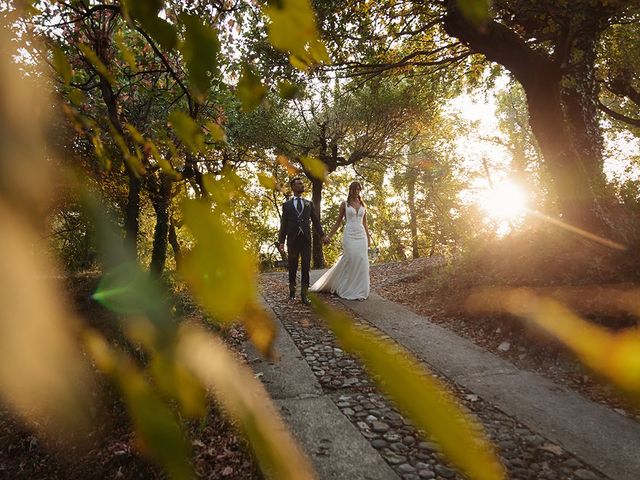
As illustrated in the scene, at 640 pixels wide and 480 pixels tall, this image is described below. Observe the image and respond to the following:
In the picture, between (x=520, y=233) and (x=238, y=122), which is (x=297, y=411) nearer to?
(x=520, y=233)

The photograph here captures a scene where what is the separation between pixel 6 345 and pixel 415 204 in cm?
2710

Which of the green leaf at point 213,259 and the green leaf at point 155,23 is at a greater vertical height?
the green leaf at point 155,23

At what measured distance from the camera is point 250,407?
29.0 inches

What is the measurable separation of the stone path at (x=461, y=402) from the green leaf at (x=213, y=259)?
1621 mm

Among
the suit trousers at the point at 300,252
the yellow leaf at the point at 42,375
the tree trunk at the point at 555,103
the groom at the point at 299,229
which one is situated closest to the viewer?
the yellow leaf at the point at 42,375

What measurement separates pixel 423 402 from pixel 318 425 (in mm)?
3346

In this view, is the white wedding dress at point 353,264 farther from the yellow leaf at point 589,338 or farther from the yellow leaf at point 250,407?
the yellow leaf at point 250,407

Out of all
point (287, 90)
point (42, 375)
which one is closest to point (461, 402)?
point (287, 90)

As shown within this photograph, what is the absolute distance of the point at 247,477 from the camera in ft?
9.46

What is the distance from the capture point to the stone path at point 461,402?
2.92m

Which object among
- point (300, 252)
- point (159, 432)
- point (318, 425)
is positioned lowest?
point (318, 425)

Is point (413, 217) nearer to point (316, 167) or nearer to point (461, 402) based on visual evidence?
point (461, 402)

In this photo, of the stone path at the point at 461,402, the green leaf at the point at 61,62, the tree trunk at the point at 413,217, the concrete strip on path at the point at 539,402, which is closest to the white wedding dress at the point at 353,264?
the concrete strip on path at the point at 539,402

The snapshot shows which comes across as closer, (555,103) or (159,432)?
(159,432)
